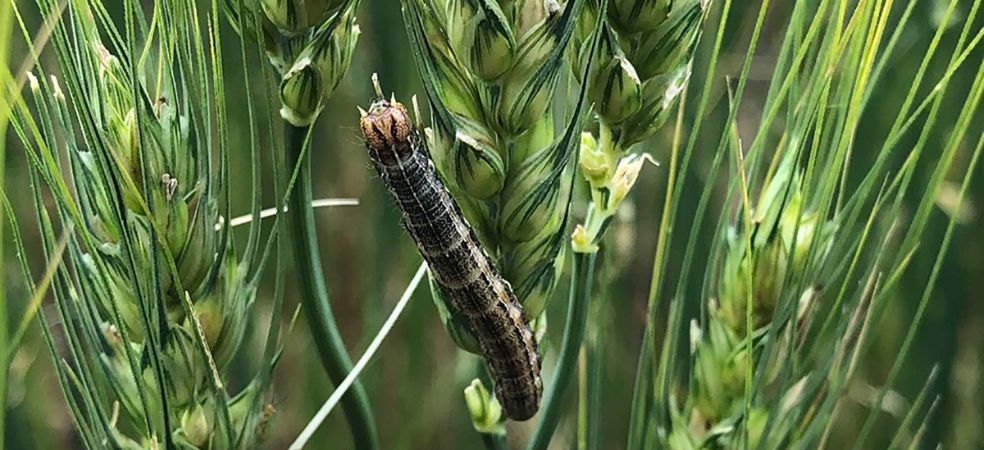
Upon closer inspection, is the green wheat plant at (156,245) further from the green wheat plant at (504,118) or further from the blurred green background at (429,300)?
the blurred green background at (429,300)

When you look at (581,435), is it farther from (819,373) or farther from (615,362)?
(615,362)

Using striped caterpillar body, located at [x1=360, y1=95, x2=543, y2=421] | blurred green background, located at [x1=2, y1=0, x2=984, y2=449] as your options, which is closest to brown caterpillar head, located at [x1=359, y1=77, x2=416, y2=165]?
striped caterpillar body, located at [x1=360, y1=95, x2=543, y2=421]

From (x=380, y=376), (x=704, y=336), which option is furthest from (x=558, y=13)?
(x=380, y=376)

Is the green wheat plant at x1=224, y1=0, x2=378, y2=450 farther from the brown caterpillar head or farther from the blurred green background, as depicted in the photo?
the blurred green background

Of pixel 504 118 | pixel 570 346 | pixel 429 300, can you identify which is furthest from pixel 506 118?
pixel 429 300

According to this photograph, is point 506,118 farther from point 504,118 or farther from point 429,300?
point 429,300

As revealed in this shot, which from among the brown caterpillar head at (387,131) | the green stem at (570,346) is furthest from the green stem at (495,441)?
the brown caterpillar head at (387,131)
